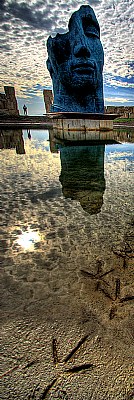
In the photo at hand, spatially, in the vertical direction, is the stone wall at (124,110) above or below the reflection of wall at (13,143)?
above

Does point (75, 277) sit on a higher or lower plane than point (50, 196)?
lower

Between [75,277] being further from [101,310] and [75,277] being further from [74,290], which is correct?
[101,310]

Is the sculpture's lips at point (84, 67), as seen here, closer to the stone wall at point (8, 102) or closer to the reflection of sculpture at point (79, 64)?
the reflection of sculpture at point (79, 64)

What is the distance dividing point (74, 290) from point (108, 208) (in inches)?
95.0

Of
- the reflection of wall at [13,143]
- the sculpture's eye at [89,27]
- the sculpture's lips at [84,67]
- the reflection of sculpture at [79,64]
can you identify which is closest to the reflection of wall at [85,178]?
the reflection of wall at [13,143]

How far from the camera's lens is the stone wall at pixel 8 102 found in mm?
40259

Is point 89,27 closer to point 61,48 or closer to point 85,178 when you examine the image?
point 61,48

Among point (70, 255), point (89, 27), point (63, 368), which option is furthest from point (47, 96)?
point (63, 368)

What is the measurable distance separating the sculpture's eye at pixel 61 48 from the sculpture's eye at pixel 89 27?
2.08 metres

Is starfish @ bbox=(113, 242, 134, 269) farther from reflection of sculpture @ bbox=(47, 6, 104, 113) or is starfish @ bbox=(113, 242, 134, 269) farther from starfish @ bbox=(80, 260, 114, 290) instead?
reflection of sculpture @ bbox=(47, 6, 104, 113)

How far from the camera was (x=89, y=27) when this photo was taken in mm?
17328

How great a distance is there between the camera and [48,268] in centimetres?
269

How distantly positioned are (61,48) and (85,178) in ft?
59.6

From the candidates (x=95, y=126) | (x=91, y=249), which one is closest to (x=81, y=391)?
(x=91, y=249)
